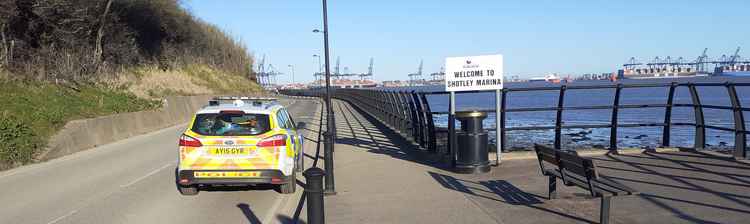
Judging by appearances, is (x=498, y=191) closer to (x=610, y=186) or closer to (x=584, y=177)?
(x=584, y=177)

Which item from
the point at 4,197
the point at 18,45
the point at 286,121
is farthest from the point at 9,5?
the point at 286,121

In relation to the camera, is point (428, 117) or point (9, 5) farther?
point (9, 5)

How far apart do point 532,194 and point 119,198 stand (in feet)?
19.4

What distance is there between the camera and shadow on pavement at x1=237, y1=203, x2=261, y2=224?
304 inches

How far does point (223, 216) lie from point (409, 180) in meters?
3.08

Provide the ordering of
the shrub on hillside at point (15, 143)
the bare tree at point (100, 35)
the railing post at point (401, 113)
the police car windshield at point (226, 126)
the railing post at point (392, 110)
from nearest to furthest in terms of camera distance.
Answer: the police car windshield at point (226, 126) → the shrub on hillside at point (15, 143) → the railing post at point (401, 113) → the railing post at point (392, 110) → the bare tree at point (100, 35)

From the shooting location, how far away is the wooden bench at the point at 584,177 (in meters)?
5.93

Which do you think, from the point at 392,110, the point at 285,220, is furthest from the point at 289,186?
the point at 392,110

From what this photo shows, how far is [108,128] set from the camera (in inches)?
756

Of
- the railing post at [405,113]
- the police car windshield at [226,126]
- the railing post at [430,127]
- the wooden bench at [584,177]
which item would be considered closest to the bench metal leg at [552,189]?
the wooden bench at [584,177]

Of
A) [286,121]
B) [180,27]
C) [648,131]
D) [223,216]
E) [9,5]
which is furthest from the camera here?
[180,27]

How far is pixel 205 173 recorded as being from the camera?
898cm

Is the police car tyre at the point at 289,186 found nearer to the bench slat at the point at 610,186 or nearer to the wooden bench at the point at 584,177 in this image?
the wooden bench at the point at 584,177

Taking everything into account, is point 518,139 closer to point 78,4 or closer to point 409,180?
point 409,180
